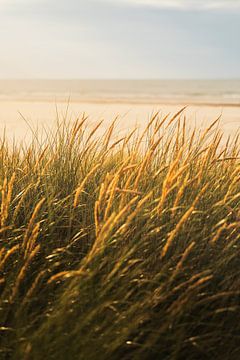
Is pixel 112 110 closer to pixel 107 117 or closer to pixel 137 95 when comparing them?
pixel 107 117

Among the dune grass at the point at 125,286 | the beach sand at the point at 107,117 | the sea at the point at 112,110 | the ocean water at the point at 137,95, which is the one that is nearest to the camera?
the dune grass at the point at 125,286

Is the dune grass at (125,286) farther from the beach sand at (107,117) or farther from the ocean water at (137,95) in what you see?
the ocean water at (137,95)

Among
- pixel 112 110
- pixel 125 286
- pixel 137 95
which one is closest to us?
pixel 125 286

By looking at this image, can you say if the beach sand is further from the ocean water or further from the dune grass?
the dune grass

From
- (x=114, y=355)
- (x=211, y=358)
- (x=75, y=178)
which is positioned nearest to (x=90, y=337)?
(x=114, y=355)

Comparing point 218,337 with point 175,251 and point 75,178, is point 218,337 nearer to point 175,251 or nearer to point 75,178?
point 175,251

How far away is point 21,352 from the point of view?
2109mm

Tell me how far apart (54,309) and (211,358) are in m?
0.67

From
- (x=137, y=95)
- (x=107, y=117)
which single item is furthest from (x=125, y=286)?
(x=137, y=95)

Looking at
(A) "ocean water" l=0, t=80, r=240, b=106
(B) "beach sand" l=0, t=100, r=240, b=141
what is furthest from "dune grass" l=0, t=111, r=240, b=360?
(A) "ocean water" l=0, t=80, r=240, b=106

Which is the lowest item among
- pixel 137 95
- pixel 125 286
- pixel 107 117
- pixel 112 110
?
pixel 137 95

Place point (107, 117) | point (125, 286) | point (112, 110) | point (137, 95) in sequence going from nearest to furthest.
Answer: point (125, 286)
point (107, 117)
point (112, 110)
point (137, 95)

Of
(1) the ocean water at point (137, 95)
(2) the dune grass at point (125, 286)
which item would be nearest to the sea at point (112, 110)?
(1) the ocean water at point (137, 95)

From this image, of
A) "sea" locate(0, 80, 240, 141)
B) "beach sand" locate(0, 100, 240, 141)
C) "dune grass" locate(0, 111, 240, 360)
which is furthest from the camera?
"beach sand" locate(0, 100, 240, 141)
